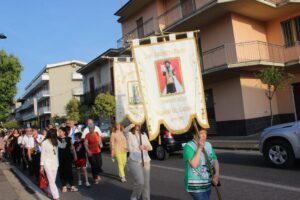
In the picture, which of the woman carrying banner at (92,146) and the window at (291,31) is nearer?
the woman carrying banner at (92,146)

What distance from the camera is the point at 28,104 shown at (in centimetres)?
8431

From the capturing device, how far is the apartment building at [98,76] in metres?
37.6

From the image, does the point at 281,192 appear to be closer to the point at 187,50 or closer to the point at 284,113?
the point at 187,50

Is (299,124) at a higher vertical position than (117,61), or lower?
lower

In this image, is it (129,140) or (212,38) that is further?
(212,38)

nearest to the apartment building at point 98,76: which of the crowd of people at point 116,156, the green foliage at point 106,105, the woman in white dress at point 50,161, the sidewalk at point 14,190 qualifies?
the green foliage at point 106,105

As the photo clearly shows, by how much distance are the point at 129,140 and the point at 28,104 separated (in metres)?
81.2

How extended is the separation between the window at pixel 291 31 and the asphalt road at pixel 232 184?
10927 millimetres

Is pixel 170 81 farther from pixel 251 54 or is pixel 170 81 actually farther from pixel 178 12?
pixel 178 12

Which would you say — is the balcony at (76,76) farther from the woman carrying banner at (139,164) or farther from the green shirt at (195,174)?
the green shirt at (195,174)

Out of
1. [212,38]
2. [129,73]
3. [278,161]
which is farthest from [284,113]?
[129,73]

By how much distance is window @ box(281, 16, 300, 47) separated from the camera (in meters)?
20.6

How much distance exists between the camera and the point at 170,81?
648 centimetres

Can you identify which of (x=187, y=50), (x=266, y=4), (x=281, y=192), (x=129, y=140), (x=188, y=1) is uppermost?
(x=188, y=1)
